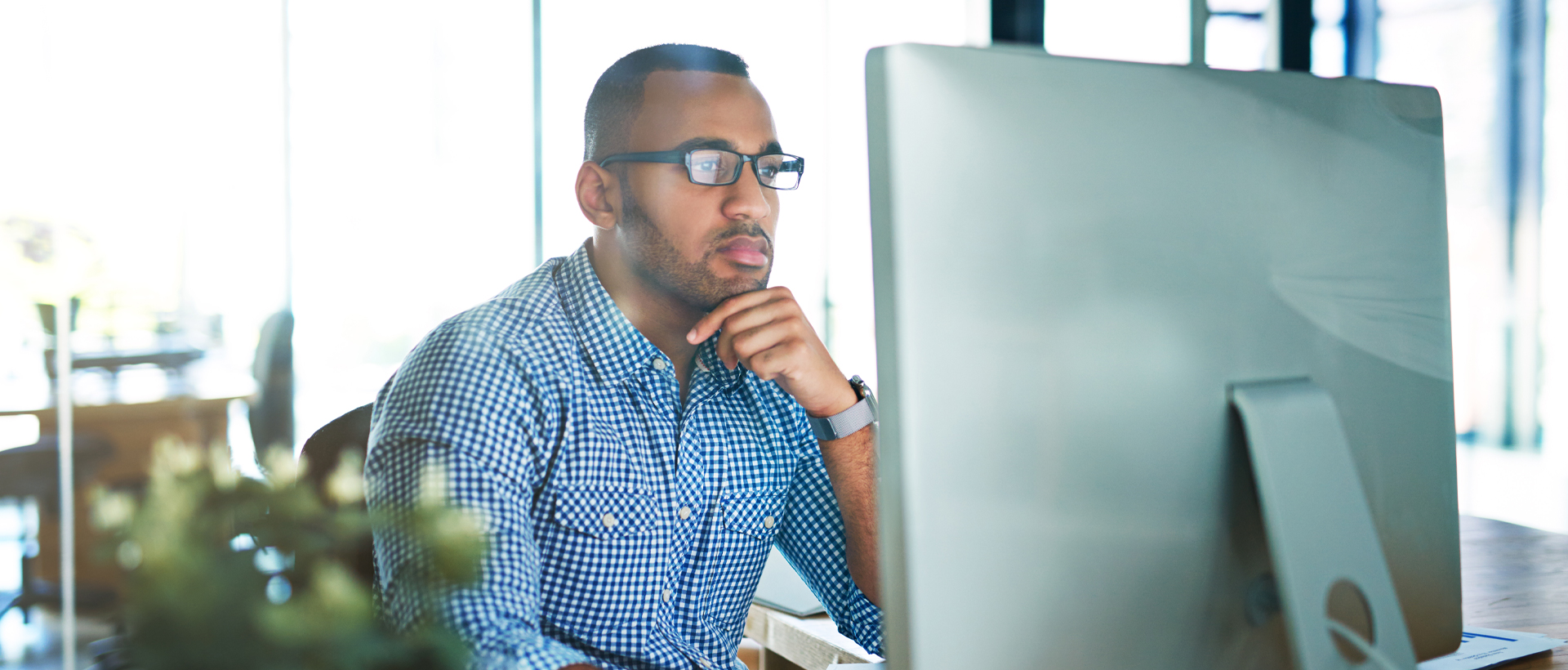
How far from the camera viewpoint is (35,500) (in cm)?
352

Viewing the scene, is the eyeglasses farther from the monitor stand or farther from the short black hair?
the monitor stand

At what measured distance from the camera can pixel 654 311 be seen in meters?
1.15

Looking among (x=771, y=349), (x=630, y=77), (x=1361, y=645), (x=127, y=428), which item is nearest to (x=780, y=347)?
(x=771, y=349)

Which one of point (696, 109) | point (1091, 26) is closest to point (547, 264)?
point (696, 109)

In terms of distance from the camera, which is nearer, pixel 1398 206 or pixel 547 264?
pixel 1398 206

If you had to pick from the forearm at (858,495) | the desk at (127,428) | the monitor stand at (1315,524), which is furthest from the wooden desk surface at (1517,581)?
the desk at (127,428)

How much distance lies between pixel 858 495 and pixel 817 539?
0.12m

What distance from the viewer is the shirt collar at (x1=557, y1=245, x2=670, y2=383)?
104 centimetres

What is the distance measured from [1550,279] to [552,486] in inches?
201

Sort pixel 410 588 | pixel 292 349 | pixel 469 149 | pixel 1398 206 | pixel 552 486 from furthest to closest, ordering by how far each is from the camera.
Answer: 1. pixel 469 149
2. pixel 292 349
3. pixel 552 486
4. pixel 1398 206
5. pixel 410 588

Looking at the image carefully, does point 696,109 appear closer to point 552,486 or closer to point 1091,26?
point 552,486

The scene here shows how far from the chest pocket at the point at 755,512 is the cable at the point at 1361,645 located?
2.11 feet

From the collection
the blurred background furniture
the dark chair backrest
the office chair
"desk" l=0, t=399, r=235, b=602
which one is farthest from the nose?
the blurred background furniture

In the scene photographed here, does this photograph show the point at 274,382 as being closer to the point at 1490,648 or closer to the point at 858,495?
the point at 858,495
